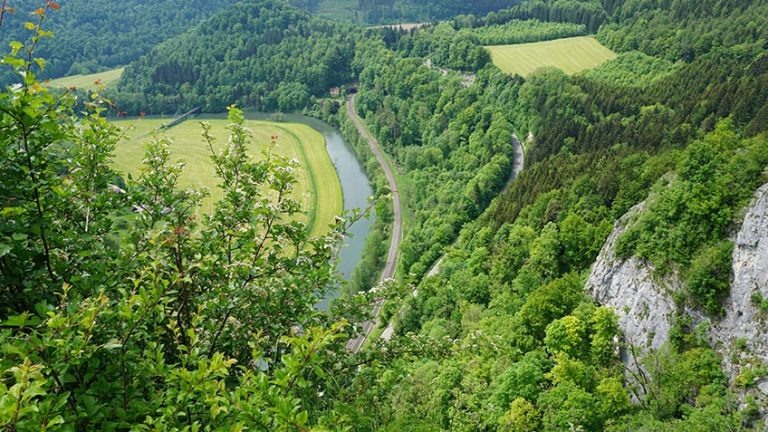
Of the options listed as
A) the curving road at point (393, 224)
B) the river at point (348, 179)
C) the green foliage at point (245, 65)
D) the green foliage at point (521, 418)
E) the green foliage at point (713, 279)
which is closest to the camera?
the green foliage at point (521, 418)

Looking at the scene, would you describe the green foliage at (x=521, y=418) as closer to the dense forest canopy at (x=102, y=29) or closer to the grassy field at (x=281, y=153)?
the grassy field at (x=281, y=153)

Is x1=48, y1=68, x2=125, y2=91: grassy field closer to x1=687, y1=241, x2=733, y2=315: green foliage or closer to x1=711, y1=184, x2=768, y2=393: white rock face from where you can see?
x1=687, y1=241, x2=733, y2=315: green foliage

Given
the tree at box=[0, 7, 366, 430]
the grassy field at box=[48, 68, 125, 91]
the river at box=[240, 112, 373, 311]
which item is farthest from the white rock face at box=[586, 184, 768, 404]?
A: the grassy field at box=[48, 68, 125, 91]

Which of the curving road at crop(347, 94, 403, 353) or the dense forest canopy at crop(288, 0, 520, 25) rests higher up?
the dense forest canopy at crop(288, 0, 520, 25)

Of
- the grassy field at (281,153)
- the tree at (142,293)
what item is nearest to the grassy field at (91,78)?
the grassy field at (281,153)

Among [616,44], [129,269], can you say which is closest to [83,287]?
[129,269]

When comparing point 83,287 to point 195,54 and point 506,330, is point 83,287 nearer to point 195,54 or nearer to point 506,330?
point 506,330

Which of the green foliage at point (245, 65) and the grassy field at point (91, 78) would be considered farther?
the grassy field at point (91, 78)
